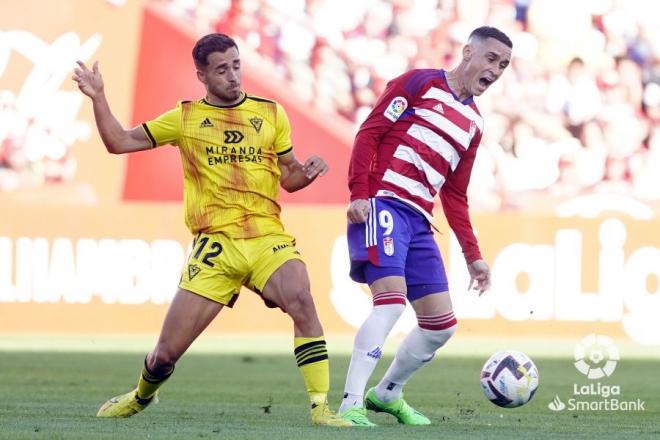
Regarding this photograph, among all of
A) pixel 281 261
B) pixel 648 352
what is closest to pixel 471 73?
pixel 281 261

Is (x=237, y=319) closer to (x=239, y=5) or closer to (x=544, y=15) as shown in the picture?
(x=239, y=5)

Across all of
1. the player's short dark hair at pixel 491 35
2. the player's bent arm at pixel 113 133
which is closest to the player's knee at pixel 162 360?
the player's bent arm at pixel 113 133

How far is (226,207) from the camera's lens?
727cm

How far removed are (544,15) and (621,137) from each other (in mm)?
1972

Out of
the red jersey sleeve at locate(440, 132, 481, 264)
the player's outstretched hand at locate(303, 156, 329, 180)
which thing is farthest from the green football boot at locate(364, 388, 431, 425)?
the player's outstretched hand at locate(303, 156, 329, 180)

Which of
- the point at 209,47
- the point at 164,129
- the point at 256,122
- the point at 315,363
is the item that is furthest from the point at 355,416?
the point at 209,47

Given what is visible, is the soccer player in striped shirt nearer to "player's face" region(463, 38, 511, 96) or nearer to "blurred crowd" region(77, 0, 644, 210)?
"player's face" region(463, 38, 511, 96)

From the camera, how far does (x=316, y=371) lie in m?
7.07

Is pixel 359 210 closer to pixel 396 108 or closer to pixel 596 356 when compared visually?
pixel 396 108

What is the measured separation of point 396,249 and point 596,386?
4.03m

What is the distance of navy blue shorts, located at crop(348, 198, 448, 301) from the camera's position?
23.9 ft

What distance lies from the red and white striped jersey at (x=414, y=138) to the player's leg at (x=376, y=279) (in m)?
0.14

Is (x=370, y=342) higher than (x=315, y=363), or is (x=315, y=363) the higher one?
(x=370, y=342)

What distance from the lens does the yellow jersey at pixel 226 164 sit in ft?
23.9
